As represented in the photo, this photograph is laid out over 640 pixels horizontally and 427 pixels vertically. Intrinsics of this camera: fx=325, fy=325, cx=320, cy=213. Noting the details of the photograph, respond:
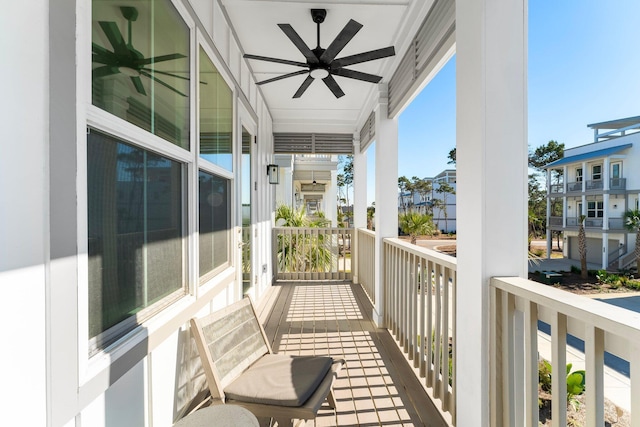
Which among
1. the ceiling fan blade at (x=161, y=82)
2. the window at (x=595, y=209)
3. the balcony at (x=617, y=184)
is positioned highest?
the ceiling fan blade at (x=161, y=82)

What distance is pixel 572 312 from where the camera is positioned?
1031 mm

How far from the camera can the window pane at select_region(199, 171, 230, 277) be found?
2.25 meters

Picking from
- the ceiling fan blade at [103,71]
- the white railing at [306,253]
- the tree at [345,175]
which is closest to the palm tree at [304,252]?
the white railing at [306,253]

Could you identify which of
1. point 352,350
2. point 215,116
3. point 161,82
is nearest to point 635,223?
point 161,82

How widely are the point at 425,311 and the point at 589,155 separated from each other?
1709 millimetres

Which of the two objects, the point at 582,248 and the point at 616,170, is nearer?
the point at 616,170

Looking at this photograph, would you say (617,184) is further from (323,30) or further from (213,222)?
(323,30)

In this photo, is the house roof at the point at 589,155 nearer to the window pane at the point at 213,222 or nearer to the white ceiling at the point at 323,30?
the white ceiling at the point at 323,30

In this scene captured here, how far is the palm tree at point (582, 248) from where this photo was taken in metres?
1.09

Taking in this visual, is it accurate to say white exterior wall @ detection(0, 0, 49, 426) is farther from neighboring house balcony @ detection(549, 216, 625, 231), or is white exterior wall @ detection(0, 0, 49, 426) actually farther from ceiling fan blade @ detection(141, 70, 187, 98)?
neighboring house balcony @ detection(549, 216, 625, 231)

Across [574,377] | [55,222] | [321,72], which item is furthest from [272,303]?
[55,222]

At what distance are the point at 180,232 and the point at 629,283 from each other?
6.36 ft

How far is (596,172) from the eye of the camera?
1022mm

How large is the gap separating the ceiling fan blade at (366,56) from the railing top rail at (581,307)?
1944 mm
